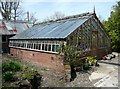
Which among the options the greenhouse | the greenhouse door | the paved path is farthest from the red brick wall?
the greenhouse door

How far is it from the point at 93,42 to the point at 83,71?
5.83 meters

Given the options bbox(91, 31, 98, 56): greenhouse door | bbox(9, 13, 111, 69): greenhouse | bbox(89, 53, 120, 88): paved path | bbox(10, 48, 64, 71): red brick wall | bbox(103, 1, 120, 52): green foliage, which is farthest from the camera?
bbox(103, 1, 120, 52): green foliage

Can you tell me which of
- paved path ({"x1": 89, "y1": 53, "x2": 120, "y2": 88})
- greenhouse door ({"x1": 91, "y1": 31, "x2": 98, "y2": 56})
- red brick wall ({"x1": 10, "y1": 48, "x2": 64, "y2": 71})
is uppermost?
greenhouse door ({"x1": 91, "y1": 31, "x2": 98, "y2": 56})

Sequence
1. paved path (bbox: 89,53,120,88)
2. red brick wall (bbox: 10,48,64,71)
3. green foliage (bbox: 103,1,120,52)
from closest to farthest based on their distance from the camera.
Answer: paved path (bbox: 89,53,120,88) → red brick wall (bbox: 10,48,64,71) → green foliage (bbox: 103,1,120,52)

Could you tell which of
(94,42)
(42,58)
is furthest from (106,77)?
(42,58)

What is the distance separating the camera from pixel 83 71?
15414mm

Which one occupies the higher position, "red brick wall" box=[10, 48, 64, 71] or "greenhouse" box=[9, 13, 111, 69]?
"greenhouse" box=[9, 13, 111, 69]

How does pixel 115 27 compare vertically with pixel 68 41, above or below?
above

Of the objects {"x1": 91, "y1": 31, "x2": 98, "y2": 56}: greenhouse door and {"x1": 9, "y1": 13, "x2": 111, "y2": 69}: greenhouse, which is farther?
{"x1": 91, "y1": 31, "x2": 98, "y2": 56}: greenhouse door

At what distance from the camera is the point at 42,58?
64.3ft

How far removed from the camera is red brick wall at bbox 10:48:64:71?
16.8 metres

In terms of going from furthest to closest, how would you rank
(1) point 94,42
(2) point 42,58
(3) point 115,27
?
1. (3) point 115,27
2. (1) point 94,42
3. (2) point 42,58

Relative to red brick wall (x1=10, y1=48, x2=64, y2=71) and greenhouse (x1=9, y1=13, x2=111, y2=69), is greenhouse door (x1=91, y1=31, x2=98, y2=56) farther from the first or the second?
red brick wall (x1=10, y1=48, x2=64, y2=71)

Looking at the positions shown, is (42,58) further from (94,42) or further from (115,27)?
(115,27)
